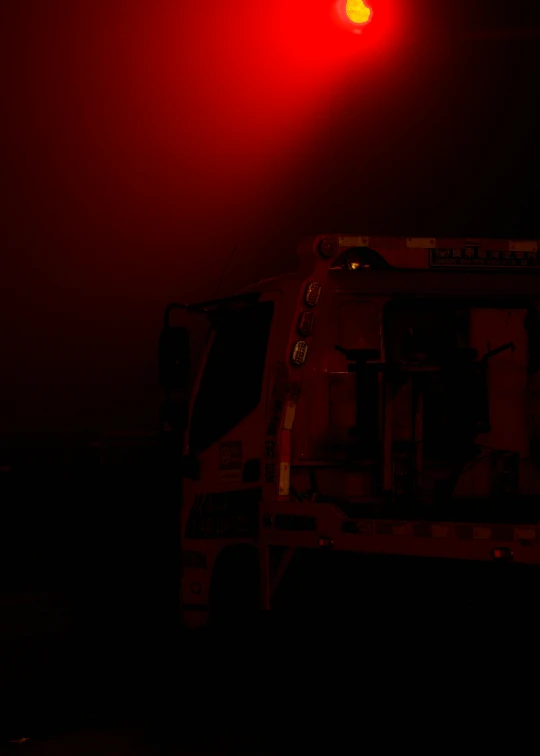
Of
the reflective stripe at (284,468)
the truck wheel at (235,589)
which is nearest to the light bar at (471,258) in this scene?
the reflective stripe at (284,468)

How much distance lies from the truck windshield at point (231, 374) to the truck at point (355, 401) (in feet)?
0.05

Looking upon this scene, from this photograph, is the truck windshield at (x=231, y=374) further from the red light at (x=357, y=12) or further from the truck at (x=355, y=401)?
the red light at (x=357, y=12)

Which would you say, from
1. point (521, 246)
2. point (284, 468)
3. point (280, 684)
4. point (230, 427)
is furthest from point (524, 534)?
point (521, 246)

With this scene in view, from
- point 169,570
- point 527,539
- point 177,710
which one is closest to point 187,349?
point 177,710

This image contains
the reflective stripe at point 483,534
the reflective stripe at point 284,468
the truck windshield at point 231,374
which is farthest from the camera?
the truck windshield at point 231,374

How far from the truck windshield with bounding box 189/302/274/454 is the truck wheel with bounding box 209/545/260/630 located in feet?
2.92

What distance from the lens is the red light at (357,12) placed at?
9844mm

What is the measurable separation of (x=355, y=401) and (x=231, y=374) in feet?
3.02

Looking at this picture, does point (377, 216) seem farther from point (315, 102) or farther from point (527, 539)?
point (527, 539)

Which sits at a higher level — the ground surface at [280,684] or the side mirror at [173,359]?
the side mirror at [173,359]

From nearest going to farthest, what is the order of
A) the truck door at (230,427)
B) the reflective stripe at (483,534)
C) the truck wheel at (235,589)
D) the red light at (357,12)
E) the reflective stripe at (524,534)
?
the reflective stripe at (524,534)
the reflective stripe at (483,534)
the truck wheel at (235,589)
the truck door at (230,427)
the red light at (357,12)

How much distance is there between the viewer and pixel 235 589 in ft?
23.3

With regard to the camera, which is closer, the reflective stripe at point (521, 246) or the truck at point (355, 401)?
the truck at point (355, 401)

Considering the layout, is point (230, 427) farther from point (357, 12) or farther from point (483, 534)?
point (357, 12)
